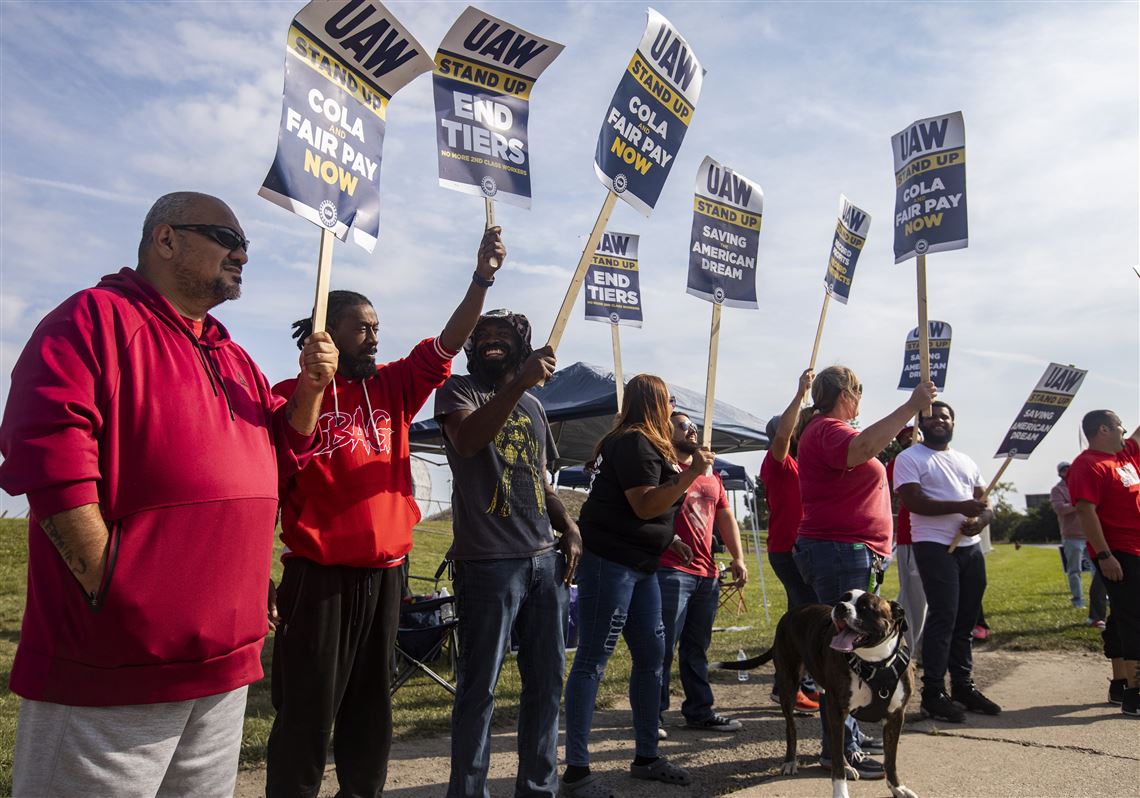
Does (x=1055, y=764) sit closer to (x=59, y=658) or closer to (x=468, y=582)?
(x=468, y=582)

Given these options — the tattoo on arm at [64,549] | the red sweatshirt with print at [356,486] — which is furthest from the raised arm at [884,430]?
A: the tattoo on arm at [64,549]

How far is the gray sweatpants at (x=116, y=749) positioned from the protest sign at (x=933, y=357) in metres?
9.60

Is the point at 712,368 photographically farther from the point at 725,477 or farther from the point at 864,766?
the point at 725,477

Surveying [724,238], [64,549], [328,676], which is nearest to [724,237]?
[724,238]

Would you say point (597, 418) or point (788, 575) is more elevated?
point (597, 418)

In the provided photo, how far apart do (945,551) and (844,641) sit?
2183 mm

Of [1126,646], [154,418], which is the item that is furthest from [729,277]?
[154,418]

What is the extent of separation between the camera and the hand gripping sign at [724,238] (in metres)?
5.63

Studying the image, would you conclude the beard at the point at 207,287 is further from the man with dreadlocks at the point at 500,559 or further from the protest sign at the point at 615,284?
the protest sign at the point at 615,284

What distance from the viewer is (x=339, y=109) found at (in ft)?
10.2

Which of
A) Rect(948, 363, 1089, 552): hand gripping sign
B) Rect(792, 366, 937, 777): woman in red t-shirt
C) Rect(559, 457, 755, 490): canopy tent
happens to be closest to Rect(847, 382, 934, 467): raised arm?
Rect(792, 366, 937, 777): woman in red t-shirt

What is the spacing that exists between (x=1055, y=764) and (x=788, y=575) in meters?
2.04

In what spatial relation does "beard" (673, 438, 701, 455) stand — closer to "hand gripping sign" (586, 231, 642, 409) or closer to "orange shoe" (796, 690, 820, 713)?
"orange shoe" (796, 690, 820, 713)

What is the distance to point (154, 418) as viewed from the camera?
215 centimetres
